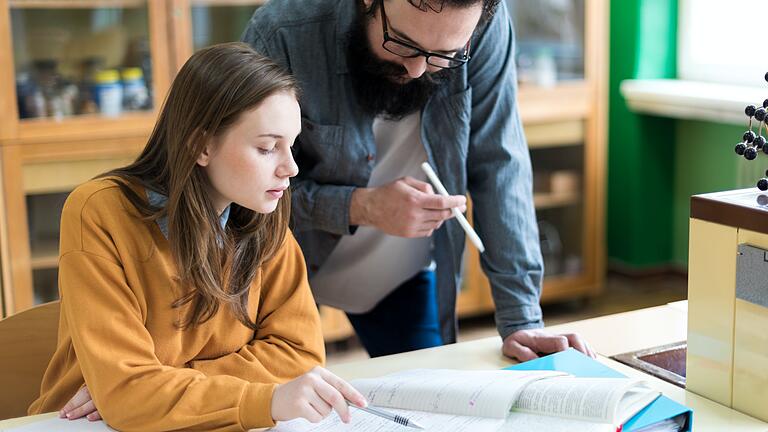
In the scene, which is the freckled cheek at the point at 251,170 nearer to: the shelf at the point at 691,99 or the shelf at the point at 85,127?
the shelf at the point at 85,127

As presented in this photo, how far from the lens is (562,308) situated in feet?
12.9

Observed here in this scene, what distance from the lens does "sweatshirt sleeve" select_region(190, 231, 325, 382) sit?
51.6 inches

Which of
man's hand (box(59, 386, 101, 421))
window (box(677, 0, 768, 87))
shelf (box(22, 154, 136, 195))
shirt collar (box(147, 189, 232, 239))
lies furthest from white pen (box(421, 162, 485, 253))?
window (box(677, 0, 768, 87))

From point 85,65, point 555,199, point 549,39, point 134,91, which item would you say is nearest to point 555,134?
point 555,199

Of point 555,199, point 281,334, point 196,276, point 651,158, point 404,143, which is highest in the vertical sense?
point 404,143

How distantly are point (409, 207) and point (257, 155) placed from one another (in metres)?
0.37

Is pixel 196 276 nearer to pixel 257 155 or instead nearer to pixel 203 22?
pixel 257 155

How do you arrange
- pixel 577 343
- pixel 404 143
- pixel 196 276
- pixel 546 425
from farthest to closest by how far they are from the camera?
pixel 404 143, pixel 577 343, pixel 196 276, pixel 546 425

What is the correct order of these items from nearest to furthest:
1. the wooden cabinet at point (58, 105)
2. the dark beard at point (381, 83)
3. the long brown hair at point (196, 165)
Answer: the long brown hair at point (196, 165) → the dark beard at point (381, 83) → the wooden cabinet at point (58, 105)

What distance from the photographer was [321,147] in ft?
5.50

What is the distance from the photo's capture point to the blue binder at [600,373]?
45.2 inches

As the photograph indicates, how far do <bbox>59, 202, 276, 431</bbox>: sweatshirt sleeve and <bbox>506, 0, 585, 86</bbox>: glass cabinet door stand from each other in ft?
8.76

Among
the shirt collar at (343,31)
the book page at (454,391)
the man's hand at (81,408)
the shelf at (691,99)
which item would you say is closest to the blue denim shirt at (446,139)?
the shirt collar at (343,31)

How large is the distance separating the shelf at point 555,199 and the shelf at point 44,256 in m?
1.79
